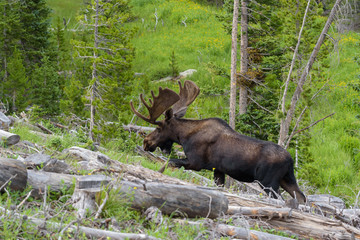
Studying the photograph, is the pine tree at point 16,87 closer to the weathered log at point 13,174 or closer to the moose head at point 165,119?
the moose head at point 165,119

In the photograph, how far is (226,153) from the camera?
796 centimetres

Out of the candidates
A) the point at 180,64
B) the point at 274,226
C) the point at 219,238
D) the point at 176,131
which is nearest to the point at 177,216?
the point at 219,238

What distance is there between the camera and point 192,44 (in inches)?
1387

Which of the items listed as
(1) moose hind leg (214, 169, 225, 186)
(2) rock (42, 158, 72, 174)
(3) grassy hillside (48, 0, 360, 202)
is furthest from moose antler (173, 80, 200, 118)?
(2) rock (42, 158, 72, 174)

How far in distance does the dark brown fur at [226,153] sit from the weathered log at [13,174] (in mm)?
3903

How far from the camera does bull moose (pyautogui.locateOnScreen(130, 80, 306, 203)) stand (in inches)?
295

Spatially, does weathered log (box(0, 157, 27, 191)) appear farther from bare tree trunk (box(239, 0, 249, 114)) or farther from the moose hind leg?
bare tree trunk (box(239, 0, 249, 114))

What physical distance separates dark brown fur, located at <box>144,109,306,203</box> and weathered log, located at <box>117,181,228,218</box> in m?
2.51

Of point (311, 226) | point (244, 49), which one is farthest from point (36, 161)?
point (244, 49)

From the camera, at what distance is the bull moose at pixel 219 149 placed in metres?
7.50

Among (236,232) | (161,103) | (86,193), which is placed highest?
(86,193)

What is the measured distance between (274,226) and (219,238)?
39.1 inches

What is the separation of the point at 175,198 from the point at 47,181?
57.5 inches

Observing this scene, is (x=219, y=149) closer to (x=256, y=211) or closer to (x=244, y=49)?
(x=256, y=211)
